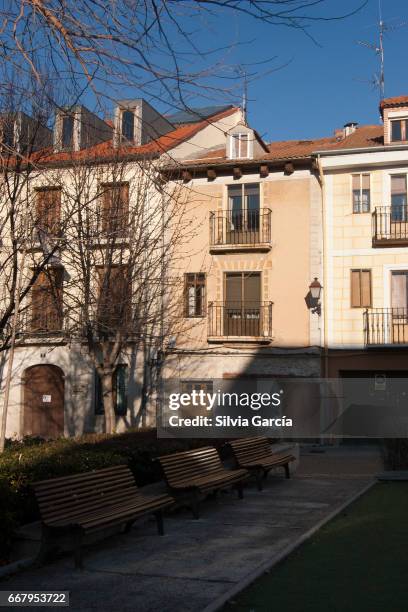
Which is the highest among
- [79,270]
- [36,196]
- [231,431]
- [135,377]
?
[36,196]

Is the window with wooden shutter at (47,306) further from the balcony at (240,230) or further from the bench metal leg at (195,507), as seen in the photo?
the bench metal leg at (195,507)

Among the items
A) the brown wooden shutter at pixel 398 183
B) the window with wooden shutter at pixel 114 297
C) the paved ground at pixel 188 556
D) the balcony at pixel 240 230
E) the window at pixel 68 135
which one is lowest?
the paved ground at pixel 188 556

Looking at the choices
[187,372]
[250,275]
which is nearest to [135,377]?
[187,372]

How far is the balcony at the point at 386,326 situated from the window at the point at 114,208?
994 cm

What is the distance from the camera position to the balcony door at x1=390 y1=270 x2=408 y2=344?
23.6m

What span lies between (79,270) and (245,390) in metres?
8.41

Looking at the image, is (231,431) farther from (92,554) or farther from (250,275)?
(92,554)

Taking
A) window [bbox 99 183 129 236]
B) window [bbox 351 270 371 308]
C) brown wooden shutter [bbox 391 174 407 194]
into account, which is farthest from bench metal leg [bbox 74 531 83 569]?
brown wooden shutter [bbox 391 174 407 194]

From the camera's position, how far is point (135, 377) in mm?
24547

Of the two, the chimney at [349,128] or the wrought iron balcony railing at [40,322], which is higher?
the chimney at [349,128]

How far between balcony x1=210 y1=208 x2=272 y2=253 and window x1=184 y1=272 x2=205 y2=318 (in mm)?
1125

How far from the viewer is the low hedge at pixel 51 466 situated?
721cm

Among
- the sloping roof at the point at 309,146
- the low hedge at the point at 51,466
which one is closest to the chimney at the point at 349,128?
the sloping roof at the point at 309,146

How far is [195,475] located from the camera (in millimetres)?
10586
